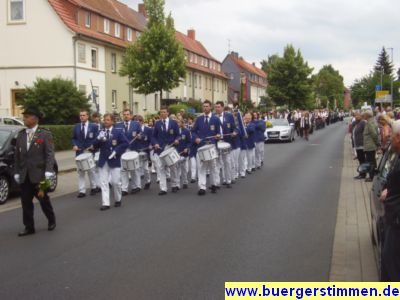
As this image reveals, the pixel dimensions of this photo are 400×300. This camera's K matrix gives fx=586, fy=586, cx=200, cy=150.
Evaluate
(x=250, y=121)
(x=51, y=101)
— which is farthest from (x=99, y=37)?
(x=250, y=121)

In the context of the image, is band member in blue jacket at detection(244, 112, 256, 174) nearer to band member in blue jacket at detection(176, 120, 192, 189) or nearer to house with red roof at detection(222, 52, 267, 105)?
band member in blue jacket at detection(176, 120, 192, 189)

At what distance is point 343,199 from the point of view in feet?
38.8

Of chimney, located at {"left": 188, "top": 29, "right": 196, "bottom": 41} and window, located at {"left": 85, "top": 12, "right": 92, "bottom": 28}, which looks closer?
window, located at {"left": 85, "top": 12, "right": 92, "bottom": 28}

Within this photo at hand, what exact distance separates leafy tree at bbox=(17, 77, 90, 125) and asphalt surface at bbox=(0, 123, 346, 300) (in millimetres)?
18405

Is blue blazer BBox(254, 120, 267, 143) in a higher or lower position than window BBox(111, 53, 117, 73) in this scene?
lower

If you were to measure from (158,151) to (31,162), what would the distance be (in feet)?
16.4

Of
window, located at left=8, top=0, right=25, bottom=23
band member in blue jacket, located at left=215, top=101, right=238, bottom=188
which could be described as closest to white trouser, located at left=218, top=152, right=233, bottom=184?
band member in blue jacket, located at left=215, top=101, right=238, bottom=188

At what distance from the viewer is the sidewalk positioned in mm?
6288

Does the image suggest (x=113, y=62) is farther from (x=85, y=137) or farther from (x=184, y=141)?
(x=85, y=137)

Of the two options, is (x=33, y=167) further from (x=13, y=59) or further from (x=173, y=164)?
(x=13, y=59)

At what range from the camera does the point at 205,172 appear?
12680mm

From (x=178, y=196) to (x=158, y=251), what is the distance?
5075mm

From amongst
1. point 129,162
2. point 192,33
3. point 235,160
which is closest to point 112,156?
point 129,162

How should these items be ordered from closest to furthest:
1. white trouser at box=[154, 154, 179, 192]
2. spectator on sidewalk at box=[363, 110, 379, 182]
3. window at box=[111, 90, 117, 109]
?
1. white trouser at box=[154, 154, 179, 192]
2. spectator on sidewalk at box=[363, 110, 379, 182]
3. window at box=[111, 90, 117, 109]
